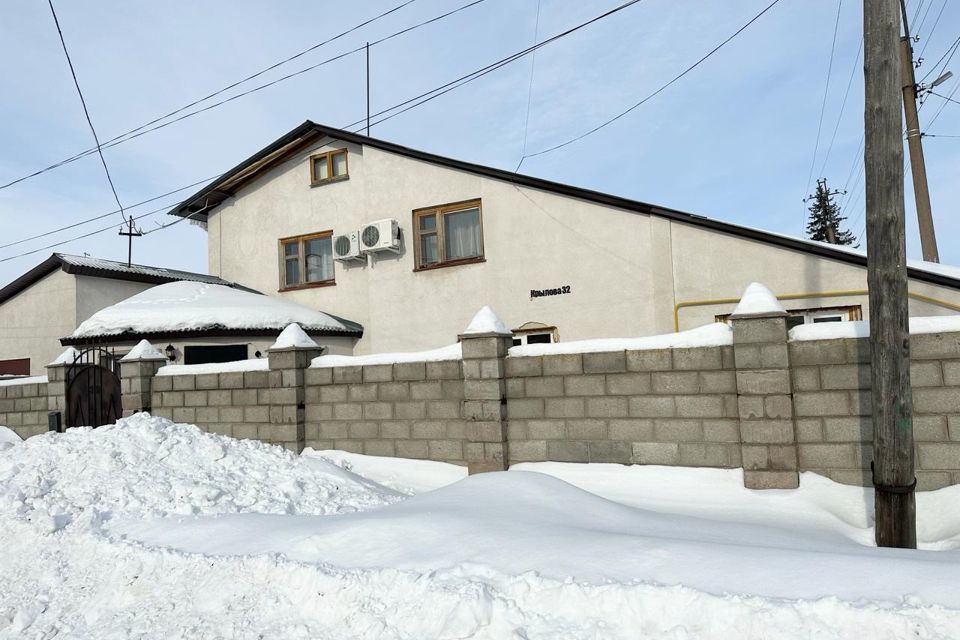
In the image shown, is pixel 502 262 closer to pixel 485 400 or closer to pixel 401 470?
pixel 485 400

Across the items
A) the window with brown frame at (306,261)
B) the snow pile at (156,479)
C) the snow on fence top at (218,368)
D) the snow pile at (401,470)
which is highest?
the window with brown frame at (306,261)

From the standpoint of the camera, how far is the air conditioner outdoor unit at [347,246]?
1559cm

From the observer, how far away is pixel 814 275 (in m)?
11.2

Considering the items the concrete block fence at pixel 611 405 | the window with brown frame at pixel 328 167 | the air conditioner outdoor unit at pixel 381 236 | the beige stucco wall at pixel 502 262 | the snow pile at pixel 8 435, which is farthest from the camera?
the window with brown frame at pixel 328 167

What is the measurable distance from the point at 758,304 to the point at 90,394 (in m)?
12.4

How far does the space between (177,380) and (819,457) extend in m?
10.2

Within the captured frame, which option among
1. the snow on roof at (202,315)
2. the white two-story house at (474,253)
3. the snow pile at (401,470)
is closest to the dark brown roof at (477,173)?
the white two-story house at (474,253)

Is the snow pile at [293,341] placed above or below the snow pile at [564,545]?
above

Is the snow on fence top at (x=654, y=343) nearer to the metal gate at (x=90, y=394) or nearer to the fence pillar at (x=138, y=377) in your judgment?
the fence pillar at (x=138, y=377)

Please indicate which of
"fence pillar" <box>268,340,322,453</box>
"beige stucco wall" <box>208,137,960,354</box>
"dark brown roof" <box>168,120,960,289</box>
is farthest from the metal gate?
"dark brown roof" <box>168,120,960,289</box>

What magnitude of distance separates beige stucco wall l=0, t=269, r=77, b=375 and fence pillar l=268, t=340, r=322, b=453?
10945 millimetres

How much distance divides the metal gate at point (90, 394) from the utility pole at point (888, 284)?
41.9ft

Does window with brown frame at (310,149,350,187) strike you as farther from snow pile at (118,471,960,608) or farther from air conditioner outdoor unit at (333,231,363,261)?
snow pile at (118,471,960,608)

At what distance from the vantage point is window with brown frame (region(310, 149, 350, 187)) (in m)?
16.5
